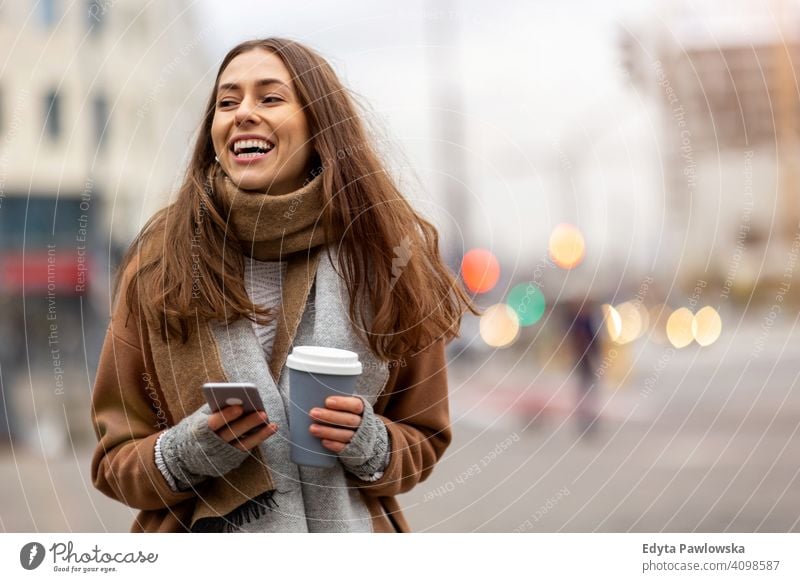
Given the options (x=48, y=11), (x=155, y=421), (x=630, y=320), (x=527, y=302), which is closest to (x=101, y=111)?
(x=48, y=11)

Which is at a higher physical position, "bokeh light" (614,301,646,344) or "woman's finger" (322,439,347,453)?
"woman's finger" (322,439,347,453)

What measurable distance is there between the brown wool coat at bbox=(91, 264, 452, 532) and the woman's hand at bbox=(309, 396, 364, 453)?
0.30 feet

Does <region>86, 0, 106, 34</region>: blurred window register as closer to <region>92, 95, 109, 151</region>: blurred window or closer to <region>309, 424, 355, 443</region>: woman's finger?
<region>92, 95, 109, 151</region>: blurred window

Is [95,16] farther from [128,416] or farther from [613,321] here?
[613,321]

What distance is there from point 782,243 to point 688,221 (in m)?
0.26

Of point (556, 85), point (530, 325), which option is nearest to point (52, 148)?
point (530, 325)

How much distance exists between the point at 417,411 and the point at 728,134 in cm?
121

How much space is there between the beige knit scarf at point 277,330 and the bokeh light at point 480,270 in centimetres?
50

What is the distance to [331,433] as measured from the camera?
5.19 ft

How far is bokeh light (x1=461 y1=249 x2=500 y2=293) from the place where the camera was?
2131 mm

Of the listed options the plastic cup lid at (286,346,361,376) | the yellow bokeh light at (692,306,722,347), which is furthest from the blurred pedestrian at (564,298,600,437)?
the plastic cup lid at (286,346,361,376)

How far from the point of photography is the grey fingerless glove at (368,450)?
1.60m

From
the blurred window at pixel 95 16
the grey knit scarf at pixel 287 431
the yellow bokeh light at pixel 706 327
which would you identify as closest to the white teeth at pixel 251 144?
the grey knit scarf at pixel 287 431
